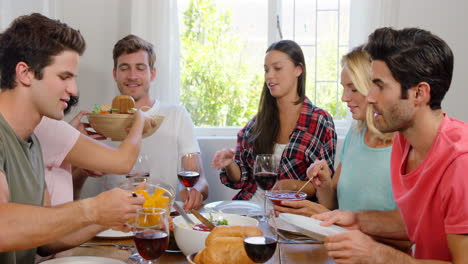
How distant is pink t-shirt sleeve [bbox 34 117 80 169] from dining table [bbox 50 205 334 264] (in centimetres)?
43

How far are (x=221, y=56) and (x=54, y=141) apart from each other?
2.09 metres

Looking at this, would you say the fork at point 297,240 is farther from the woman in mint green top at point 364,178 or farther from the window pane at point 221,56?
the window pane at point 221,56

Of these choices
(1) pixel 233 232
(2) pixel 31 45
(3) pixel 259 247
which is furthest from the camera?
(2) pixel 31 45

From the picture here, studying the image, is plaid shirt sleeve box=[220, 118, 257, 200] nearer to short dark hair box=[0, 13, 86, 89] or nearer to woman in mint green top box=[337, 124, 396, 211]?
woman in mint green top box=[337, 124, 396, 211]

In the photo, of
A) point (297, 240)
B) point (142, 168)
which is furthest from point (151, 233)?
point (142, 168)

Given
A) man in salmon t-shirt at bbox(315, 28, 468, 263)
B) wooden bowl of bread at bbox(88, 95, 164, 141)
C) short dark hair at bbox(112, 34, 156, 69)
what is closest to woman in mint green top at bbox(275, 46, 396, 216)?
man in salmon t-shirt at bbox(315, 28, 468, 263)

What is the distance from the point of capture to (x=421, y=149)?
1586 mm

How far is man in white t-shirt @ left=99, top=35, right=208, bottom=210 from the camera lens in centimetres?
306

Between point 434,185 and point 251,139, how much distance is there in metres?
1.63

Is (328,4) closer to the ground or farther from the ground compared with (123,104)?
farther from the ground

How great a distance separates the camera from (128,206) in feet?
4.75

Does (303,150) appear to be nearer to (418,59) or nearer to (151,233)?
(418,59)

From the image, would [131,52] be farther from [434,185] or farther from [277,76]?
[434,185]

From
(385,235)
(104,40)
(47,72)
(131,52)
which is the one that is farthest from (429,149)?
(104,40)
